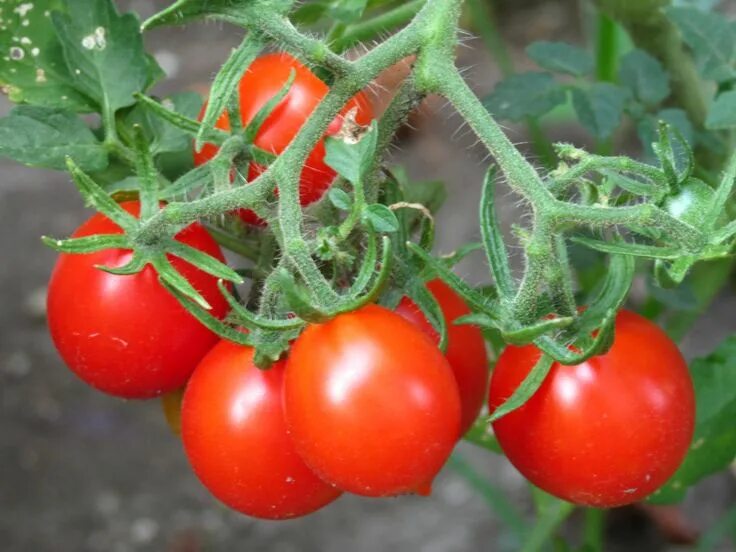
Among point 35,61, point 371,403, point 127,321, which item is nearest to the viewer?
point 371,403

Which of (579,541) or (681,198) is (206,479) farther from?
(579,541)

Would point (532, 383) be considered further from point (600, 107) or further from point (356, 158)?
point (600, 107)

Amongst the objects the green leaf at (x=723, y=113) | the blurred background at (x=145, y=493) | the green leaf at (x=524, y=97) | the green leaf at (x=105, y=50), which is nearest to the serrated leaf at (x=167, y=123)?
the green leaf at (x=105, y=50)

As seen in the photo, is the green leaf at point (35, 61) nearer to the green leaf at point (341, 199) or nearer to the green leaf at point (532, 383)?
the green leaf at point (341, 199)

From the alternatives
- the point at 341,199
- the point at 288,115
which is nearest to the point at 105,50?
the point at 288,115

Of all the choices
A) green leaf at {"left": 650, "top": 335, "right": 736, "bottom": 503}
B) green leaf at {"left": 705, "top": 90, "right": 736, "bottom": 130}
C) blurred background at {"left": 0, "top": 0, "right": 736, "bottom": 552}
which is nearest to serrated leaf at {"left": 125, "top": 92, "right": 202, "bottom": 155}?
green leaf at {"left": 705, "top": 90, "right": 736, "bottom": 130}
